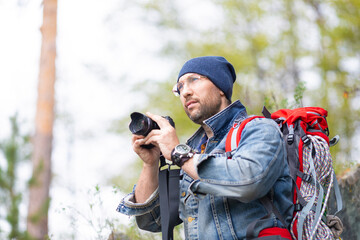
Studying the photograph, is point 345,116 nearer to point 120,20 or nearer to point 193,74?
point 193,74

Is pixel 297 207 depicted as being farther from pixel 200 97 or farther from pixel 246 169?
pixel 200 97

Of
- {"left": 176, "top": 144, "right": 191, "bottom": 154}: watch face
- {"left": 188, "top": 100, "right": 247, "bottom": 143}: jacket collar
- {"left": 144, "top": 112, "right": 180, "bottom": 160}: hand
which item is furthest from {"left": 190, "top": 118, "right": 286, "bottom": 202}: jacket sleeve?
{"left": 188, "top": 100, "right": 247, "bottom": 143}: jacket collar

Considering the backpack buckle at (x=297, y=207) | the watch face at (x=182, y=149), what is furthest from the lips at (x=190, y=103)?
the backpack buckle at (x=297, y=207)

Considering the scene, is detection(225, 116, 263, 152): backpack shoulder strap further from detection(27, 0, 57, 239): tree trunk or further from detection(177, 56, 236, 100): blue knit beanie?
detection(27, 0, 57, 239): tree trunk

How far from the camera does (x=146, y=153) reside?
2621 millimetres

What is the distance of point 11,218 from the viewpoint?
5016 millimetres

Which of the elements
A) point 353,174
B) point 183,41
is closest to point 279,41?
point 183,41

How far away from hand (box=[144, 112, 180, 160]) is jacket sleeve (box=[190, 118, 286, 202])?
0.22 meters

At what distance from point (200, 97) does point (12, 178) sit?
384 cm

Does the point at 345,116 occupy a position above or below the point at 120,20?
below

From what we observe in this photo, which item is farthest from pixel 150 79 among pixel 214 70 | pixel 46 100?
pixel 214 70

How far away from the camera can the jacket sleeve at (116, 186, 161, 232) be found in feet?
8.62

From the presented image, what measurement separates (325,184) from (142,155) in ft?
3.47

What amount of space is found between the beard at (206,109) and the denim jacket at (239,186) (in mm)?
81
